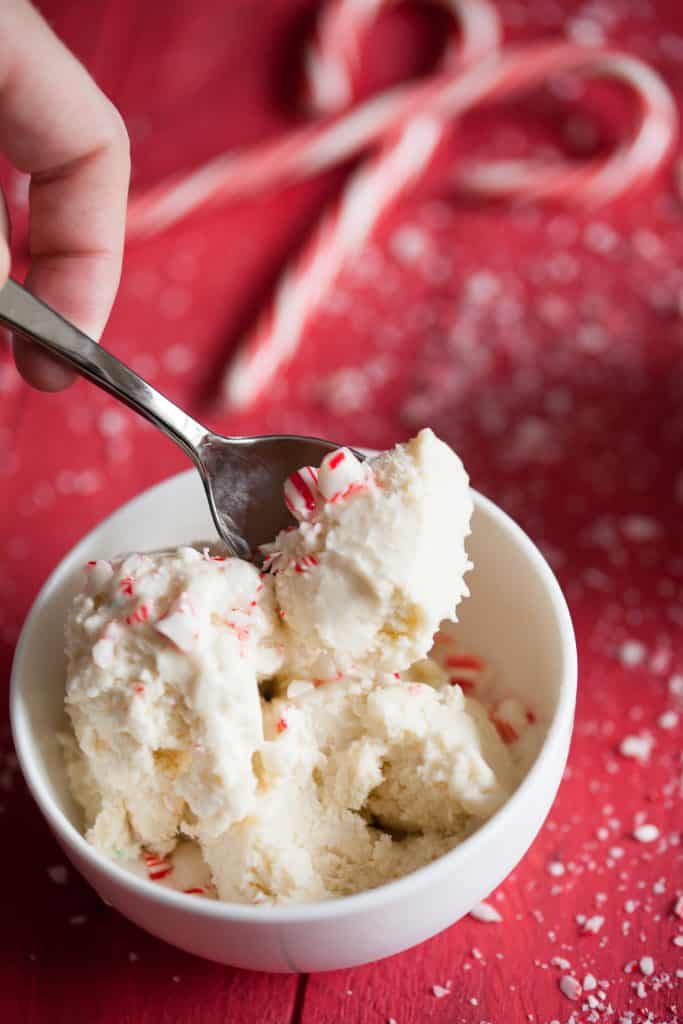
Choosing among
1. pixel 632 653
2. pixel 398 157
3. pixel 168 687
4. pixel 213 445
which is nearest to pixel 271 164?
pixel 398 157

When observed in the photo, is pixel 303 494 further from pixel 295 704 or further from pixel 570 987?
pixel 570 987

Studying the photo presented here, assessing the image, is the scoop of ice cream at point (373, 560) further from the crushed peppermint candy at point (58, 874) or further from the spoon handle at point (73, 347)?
the crushed peppermint candy at point (58, 874)

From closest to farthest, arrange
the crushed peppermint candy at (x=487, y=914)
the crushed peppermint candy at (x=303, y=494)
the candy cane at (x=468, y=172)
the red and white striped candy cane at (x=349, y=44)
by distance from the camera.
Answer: the crushed peppermint candy at (x=303, y=494)
the crushed peppermint candy at (x=487, y=914)
the candy cane at (x=468, y=172)
the red and white striped candy cane at (x=349, y=44)

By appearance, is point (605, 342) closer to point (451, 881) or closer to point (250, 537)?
point (250, 537)

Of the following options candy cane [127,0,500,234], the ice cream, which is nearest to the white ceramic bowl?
the ice cream

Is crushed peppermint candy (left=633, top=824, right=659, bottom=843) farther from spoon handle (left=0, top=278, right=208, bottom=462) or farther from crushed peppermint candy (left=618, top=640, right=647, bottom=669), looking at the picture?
spoon handle (left=0, top=278, right=208, bottom=462)

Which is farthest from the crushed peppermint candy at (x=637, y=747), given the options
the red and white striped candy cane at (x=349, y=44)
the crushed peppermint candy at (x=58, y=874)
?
the red and white striped candy cane at (x=349, y=44)
